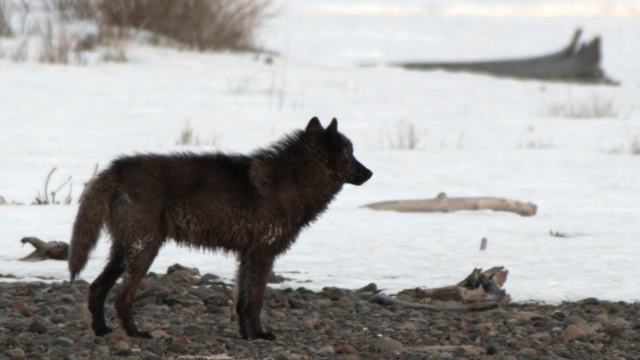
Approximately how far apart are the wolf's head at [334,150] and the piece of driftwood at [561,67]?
61.6 feet

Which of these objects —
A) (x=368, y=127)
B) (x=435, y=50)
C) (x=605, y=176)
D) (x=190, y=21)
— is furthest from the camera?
(x=435, y=50)

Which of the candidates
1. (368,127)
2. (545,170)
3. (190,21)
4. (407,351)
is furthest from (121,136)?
(407,351)

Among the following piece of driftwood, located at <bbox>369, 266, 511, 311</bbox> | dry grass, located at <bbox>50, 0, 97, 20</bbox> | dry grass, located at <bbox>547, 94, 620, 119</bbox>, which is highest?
dry grass, located at <bbox>50, 0, 97, 20</bbox>

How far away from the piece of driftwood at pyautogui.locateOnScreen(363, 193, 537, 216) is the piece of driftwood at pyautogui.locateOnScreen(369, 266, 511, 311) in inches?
114

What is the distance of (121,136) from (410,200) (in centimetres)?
547

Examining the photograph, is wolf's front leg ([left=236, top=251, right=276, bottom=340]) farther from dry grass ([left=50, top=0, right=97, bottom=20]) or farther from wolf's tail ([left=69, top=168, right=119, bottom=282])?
dry grass ([left=50, top=0, right=97, bottom=20])

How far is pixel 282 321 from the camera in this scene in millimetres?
6500

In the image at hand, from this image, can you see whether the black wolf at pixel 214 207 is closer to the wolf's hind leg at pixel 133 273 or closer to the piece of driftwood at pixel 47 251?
the wolf's hind leg at pixel 133 273

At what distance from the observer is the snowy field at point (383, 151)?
8.34 metres

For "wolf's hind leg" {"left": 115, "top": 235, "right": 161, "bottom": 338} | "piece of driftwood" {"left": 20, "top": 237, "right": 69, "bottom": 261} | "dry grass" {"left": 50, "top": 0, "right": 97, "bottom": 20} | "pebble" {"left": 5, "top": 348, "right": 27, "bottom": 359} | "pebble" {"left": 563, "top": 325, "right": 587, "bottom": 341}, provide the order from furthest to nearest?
"dry grass" {"left": 50, "top": 0, "right": 97, "bottom": 20} < "piece of driftwood" {"left": 20, "top": 237, "right": 69, "bottom": 261} < "pebble" {"left": 563, "top": 325, "right": 587, "bottom": 341} < "wolf's hind leg" {"left": 115, "top": 235, "right": 161, "bottom": 338} < "pebble" {"left": 5, "top": 348, "right": 27, "bottom": 359}

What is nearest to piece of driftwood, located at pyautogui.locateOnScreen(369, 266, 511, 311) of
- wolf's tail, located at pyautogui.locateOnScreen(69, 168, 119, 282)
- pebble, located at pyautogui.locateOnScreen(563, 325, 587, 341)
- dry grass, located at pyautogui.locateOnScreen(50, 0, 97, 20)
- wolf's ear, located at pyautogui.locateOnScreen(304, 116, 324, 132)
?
pebble, located at pyautogui.locateOnScreen(563, 325, 587, 341)

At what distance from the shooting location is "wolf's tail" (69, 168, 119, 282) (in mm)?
5715

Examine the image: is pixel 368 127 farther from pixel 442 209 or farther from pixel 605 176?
pixel 442 209

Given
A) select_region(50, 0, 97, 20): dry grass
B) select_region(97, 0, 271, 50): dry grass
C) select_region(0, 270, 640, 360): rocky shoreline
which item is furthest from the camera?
select_region(50, 0, 97, 20): dry grass
